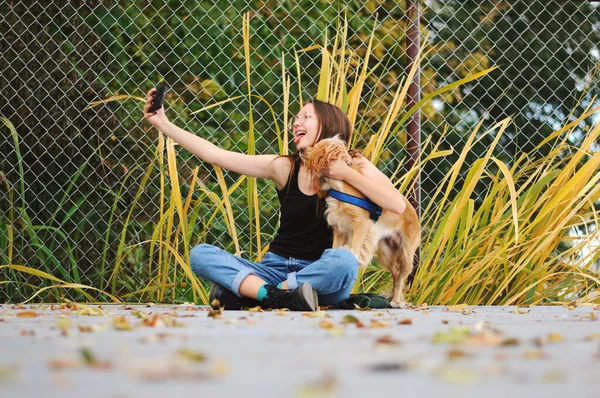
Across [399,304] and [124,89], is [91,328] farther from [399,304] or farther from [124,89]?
[124,89]

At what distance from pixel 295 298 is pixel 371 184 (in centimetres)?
49

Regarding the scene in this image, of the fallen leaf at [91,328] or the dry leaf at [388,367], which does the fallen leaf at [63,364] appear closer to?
the dry leaf at [388,367]

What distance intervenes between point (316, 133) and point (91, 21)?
2.13 meters

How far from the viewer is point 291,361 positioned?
1.21 metres

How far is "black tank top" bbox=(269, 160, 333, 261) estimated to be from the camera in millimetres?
2955

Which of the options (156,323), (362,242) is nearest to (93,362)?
(156,323)

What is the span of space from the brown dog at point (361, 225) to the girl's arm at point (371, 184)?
30 millimetres

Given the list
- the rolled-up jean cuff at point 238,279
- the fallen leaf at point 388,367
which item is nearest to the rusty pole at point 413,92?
the rolled-up jean cuff at point 238,279

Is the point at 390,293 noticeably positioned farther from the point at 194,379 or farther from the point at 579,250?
the point at 194,379

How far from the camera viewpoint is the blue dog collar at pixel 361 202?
283 cm

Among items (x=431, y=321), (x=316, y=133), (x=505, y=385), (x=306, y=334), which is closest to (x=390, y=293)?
(x=316, y=133)

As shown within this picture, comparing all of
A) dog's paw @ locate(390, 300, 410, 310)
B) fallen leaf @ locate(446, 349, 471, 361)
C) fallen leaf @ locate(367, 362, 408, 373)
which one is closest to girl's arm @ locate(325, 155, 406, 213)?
dog's paw @ locate(390, 300, 410, 310)

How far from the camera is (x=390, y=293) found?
3.19m

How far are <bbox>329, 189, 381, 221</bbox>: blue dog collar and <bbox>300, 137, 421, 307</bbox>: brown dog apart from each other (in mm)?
13
